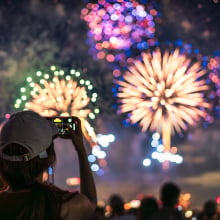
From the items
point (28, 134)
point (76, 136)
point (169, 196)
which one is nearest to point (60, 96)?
point (169, 196)

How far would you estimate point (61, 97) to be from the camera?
57.8ft

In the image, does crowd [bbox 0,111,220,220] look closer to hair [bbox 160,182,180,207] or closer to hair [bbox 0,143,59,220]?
hair [bbox 0,143,59,220]

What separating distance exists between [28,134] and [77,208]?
258 millimetres

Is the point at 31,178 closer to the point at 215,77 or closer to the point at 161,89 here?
the point at 161,89

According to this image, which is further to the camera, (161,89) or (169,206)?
(161,89)

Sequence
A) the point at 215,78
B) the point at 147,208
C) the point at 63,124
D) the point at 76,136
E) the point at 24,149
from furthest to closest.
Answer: the point at 215,78
the point at 147,208
the point at 63,124
the point at 76,136
the point at 24,149

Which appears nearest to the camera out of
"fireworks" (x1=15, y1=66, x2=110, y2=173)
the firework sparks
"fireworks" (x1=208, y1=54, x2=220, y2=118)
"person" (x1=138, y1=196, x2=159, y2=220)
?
"person" (x1=138, y1=196, x2=159, y2=220)

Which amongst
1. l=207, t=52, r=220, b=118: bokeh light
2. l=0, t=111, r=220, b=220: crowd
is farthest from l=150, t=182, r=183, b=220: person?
l=207, t=52, r=220, b=118: bokeh light

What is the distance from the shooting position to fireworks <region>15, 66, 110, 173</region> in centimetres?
1762

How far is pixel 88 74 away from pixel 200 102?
3.94 metres

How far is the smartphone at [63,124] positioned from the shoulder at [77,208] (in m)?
0.31

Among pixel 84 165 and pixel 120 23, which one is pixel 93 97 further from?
pixel 84 165

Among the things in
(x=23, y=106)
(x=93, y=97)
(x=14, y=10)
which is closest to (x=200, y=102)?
(x=93, y=97)

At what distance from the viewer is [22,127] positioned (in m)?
2.01
